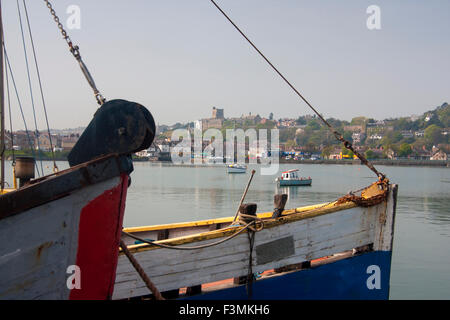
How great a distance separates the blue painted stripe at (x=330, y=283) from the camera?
6230 mm

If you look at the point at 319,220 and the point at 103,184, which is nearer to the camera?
the point at 103,184

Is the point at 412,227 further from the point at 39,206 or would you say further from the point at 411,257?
the point at 39,206

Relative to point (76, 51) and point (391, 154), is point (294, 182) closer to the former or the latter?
point (76, 51)

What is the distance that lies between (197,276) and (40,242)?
2.32m

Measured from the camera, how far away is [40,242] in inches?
156

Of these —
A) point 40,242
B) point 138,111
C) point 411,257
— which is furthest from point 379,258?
point 411,257

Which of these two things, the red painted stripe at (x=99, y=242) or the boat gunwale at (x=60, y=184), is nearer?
the boat gunwale at (x=60, y=184)

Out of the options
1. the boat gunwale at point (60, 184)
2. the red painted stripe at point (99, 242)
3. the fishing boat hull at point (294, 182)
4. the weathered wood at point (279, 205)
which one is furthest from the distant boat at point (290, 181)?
the boat gunwale at point (60, 184)

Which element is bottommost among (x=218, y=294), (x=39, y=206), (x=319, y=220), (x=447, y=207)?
(x=447, y=207)

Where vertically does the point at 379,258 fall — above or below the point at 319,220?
below

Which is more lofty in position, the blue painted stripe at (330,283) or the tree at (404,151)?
the blue painted stripe at (330,283)

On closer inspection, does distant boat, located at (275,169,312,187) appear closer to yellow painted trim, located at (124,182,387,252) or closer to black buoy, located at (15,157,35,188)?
black buoy, located at (15,157,35,188)

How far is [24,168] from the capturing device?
1201 centimetres

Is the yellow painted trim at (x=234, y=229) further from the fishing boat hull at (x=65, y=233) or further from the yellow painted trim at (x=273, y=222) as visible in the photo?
the fishing boat hull at (x=65, y=233)
